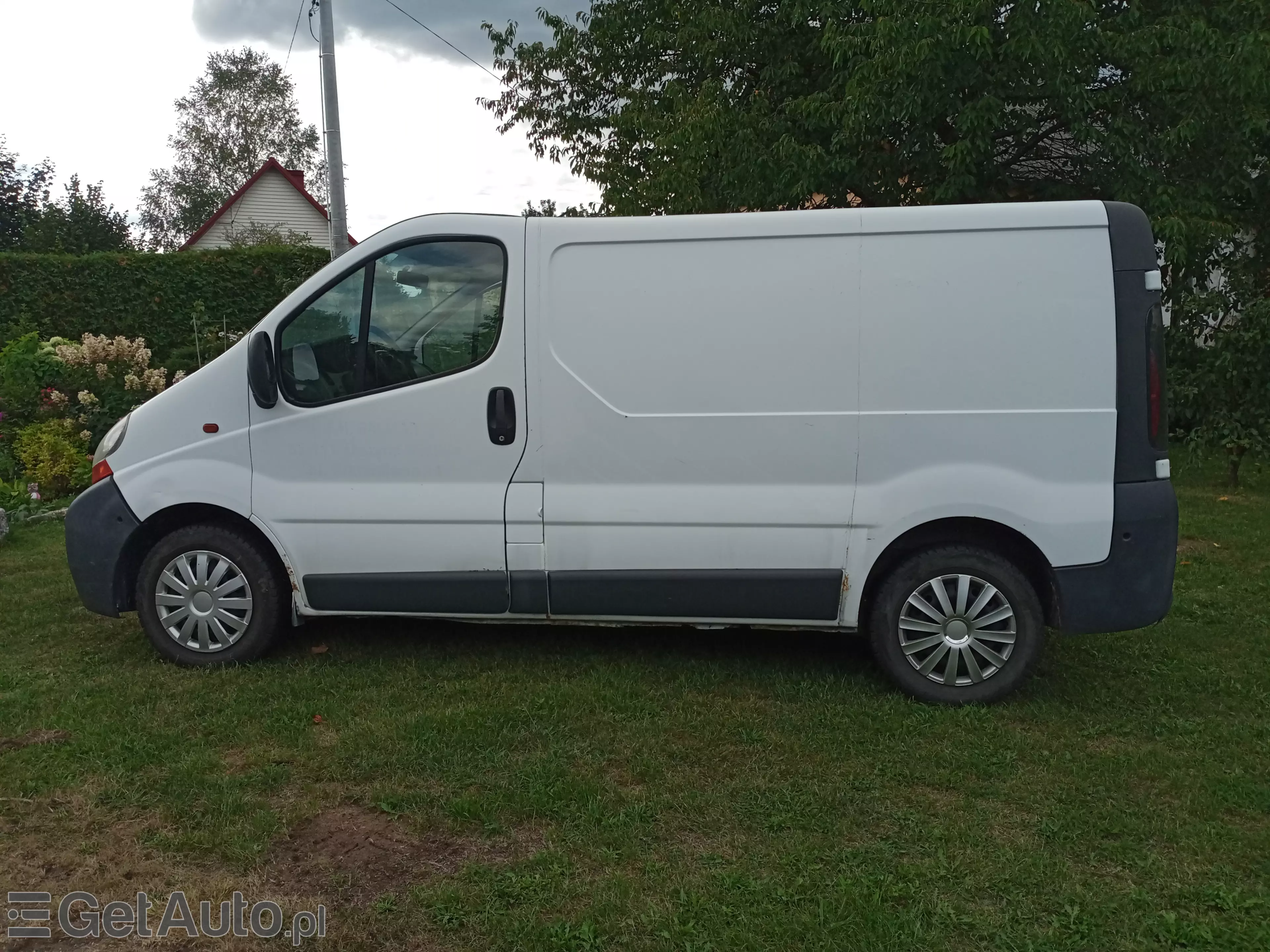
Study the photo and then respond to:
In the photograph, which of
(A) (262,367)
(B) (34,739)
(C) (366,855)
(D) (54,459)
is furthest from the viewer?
(D) (54,459)

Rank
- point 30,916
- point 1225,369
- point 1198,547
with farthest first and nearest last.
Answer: point 1225,369, point 1198,547, point 30,916

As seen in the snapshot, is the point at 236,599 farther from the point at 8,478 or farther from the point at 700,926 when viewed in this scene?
the point at 8,478

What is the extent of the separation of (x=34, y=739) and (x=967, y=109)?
10061mm

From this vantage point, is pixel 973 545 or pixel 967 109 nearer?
pixel 973 545

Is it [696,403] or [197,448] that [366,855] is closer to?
[696,403]

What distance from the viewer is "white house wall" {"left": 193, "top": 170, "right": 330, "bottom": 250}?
36.6 m

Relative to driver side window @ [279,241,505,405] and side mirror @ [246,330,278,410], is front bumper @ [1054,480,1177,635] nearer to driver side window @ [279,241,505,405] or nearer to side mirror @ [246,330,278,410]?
driver side window @ [279,241,505,405]

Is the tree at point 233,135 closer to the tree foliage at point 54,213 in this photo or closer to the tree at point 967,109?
the tree foliage at point 54,213

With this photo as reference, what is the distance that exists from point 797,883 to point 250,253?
16.5 m

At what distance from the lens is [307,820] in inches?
140

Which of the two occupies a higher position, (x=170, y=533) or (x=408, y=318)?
(x=408, y=318)

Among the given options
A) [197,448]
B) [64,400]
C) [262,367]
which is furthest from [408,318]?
[64,400]

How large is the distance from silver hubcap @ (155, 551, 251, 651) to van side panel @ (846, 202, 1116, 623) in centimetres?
312

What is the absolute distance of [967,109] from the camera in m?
10.6
